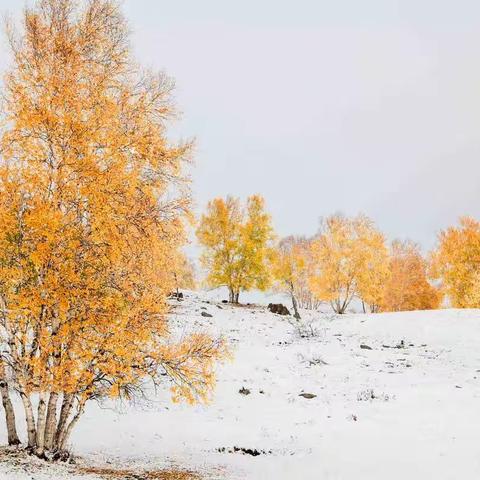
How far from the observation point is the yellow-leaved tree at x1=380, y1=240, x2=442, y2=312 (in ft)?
163

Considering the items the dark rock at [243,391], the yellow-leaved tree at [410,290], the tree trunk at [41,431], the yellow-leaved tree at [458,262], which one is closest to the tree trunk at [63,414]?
the tree trunk at [41,431]

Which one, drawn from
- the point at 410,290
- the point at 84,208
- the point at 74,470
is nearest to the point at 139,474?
the point at 74,470

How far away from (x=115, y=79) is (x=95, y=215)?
3.73 m

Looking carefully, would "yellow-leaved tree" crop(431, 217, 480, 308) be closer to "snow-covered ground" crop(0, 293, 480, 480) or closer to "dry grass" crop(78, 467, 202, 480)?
"snow-covered ground" crop(0, 293, 480, 480)

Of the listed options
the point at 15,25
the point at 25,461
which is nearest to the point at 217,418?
the point at 25,461

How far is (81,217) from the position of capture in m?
9.45

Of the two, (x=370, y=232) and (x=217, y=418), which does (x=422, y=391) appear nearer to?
(x=217, y=418)

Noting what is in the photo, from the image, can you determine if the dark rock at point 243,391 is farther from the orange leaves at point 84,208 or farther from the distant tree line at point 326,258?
the distant tree line at point 326,258

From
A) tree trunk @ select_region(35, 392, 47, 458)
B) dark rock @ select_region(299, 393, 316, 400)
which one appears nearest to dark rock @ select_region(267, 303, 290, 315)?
dark rock @ select_region(299, 393, 316, 400)

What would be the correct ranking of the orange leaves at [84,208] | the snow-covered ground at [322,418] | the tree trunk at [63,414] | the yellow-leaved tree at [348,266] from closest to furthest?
1. the orange leaves at [84,208]
2. the tree trunk at [63,414]
3. the snow-covered ground at [322,418]
4. the yellow-leaved tree at [348,266]

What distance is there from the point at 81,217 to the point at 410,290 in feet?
152

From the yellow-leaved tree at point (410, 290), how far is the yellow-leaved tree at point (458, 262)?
14.4ft

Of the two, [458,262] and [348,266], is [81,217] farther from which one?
[458,262]

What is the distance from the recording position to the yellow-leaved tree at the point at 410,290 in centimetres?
4953
